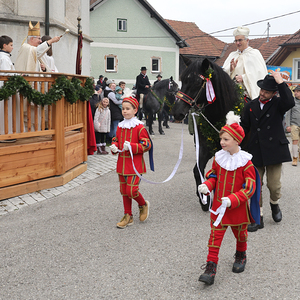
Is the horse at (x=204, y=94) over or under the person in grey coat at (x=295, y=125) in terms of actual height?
over

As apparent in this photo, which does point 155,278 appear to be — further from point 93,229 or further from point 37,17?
point 37,17

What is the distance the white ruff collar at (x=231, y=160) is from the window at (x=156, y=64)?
3102cm

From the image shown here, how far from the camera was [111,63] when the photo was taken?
32.6 metres

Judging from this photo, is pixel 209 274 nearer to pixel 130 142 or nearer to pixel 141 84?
pixel 130 142

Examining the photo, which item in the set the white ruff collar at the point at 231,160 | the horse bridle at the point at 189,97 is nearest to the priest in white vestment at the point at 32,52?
the horse bridle at the point at 189,97

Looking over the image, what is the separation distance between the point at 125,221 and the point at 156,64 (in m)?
30.3

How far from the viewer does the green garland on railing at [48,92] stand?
6.22 metres

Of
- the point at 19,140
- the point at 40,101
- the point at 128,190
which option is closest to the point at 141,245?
the point at 128,190

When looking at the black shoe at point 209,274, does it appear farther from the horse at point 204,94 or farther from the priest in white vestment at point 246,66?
the priest in white vestment at point 246,66

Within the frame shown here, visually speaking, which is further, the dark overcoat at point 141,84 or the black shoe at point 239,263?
the dark overcoat at point 141,84

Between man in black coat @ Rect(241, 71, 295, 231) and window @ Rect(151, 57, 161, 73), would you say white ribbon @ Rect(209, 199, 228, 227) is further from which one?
window @ Rect(151, 57, 161, 73)

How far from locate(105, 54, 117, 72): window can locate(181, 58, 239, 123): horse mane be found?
27.7 meters

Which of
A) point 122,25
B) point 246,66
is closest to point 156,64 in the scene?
point 122,25

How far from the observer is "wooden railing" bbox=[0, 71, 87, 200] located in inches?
251
